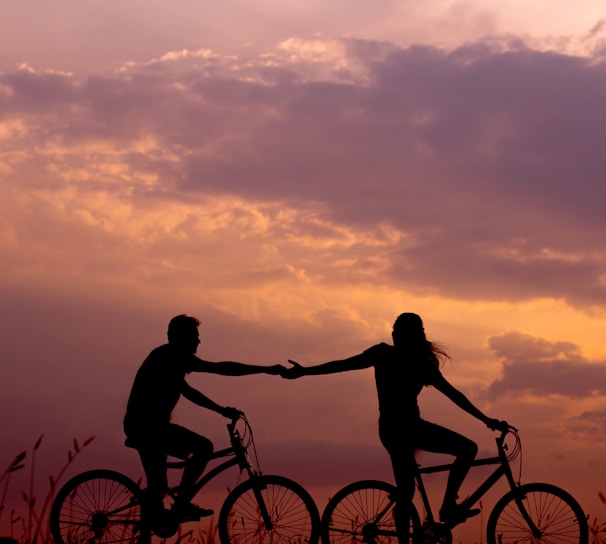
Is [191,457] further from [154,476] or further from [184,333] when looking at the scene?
[184,333]

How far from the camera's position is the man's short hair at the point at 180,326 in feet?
35.4

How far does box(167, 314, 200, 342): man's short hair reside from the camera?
10.8m

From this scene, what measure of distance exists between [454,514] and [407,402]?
1611 millimetres

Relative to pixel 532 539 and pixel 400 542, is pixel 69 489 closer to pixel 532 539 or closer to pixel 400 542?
pixel 400 542

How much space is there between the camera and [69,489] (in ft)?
37.8

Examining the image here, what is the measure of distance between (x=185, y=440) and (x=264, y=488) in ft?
3.72

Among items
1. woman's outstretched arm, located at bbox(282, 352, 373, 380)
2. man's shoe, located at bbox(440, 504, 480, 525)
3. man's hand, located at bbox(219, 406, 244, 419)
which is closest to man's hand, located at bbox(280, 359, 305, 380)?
woman's outstretched arm, located at bbox(282, 352, 373, 380)

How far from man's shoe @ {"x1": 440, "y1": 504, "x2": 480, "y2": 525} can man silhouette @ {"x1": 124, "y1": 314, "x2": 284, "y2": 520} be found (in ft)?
9.31

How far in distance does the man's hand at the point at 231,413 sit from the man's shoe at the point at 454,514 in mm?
2762

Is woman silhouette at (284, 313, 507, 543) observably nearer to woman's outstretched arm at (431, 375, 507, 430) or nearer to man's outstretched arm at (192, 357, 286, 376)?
woman's outstretched arm at (431, 375, 507, 430)

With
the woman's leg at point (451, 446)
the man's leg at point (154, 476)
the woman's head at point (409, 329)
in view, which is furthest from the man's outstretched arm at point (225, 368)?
the woman's leg at point (451, 446)

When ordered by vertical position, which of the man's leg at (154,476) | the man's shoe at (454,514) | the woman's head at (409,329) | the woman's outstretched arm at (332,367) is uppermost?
the woman's head at (409,329)

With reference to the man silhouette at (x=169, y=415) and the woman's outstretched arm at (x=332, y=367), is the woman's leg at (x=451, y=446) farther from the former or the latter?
the man silhouette at (x=169, y=415)

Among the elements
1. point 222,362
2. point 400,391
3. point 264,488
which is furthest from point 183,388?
point 400,391
